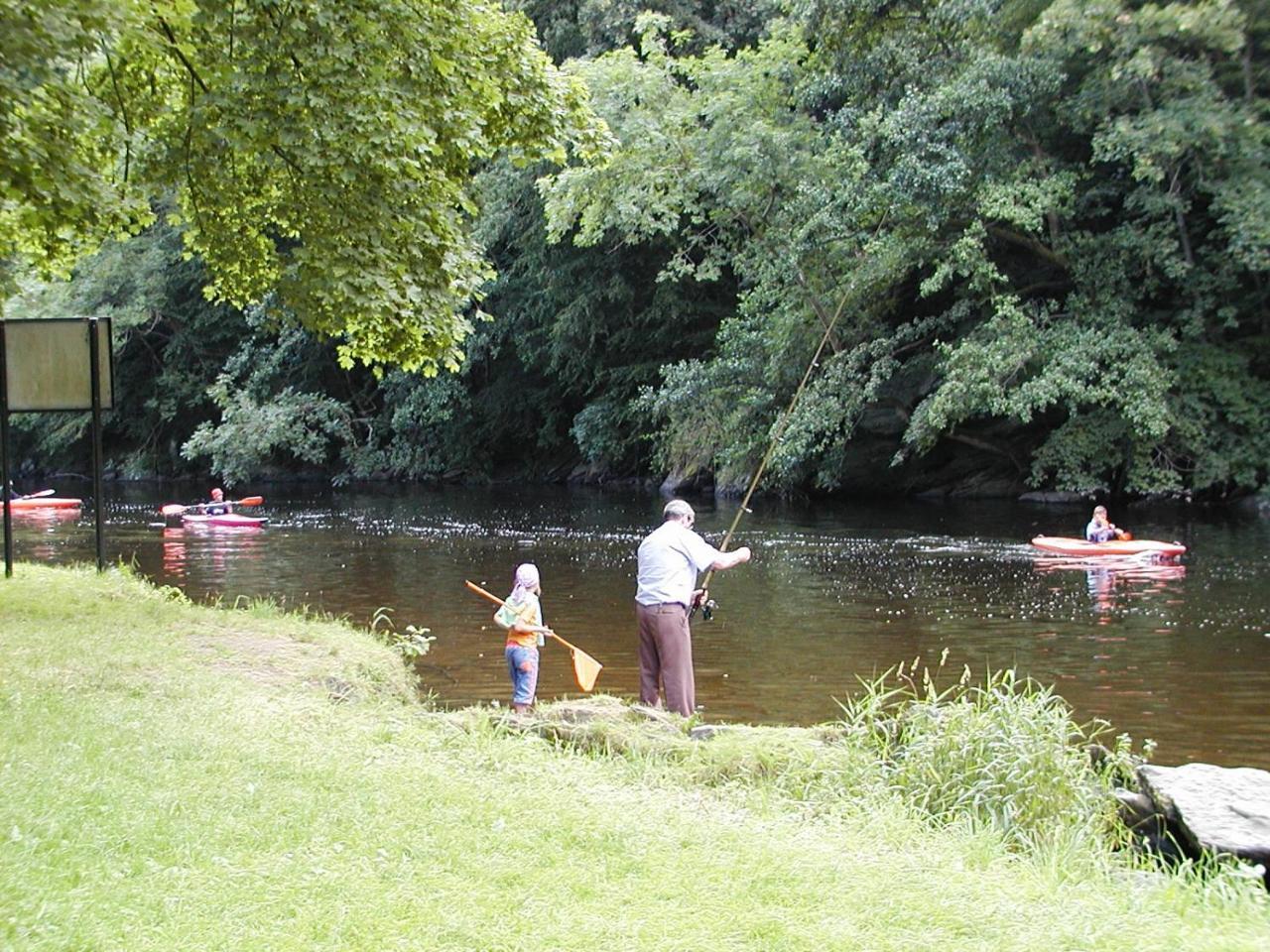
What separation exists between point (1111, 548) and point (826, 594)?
5886 millimetres

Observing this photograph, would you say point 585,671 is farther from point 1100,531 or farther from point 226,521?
point 226,521

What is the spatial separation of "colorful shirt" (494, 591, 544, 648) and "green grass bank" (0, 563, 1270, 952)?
1879mm

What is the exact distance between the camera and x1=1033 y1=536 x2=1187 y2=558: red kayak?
21.3 meters

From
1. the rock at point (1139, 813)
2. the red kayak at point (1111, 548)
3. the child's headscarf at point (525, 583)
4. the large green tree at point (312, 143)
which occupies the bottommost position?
the rock at point (1139, 813)

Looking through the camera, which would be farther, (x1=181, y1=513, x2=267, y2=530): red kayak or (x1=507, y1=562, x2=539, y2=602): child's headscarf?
(x1=181, y1=513, x2=267, y2=530): red kayak

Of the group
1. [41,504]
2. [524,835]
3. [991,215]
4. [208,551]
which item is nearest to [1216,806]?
[524,835]

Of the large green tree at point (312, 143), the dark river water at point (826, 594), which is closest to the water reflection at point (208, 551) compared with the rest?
the dark river water at point (826, 594)

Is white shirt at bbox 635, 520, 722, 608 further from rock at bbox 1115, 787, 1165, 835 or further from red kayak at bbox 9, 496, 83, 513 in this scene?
red kayak at bbox 9, 496, 83, 513

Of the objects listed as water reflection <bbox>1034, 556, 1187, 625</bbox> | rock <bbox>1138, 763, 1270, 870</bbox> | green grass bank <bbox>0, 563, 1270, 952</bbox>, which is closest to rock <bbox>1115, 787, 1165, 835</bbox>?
rock <bbox>1138, 763, 1270, 870</bbox>

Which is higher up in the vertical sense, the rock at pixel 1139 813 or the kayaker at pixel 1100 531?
the kayaker at pixel 1100 531

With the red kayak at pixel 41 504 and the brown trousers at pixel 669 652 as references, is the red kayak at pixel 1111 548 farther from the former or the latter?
the red kayak at pixel 41 504

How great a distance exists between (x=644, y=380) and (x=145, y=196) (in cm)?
2858

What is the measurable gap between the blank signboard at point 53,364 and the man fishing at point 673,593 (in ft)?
20.4

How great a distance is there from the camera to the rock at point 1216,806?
6.66m
